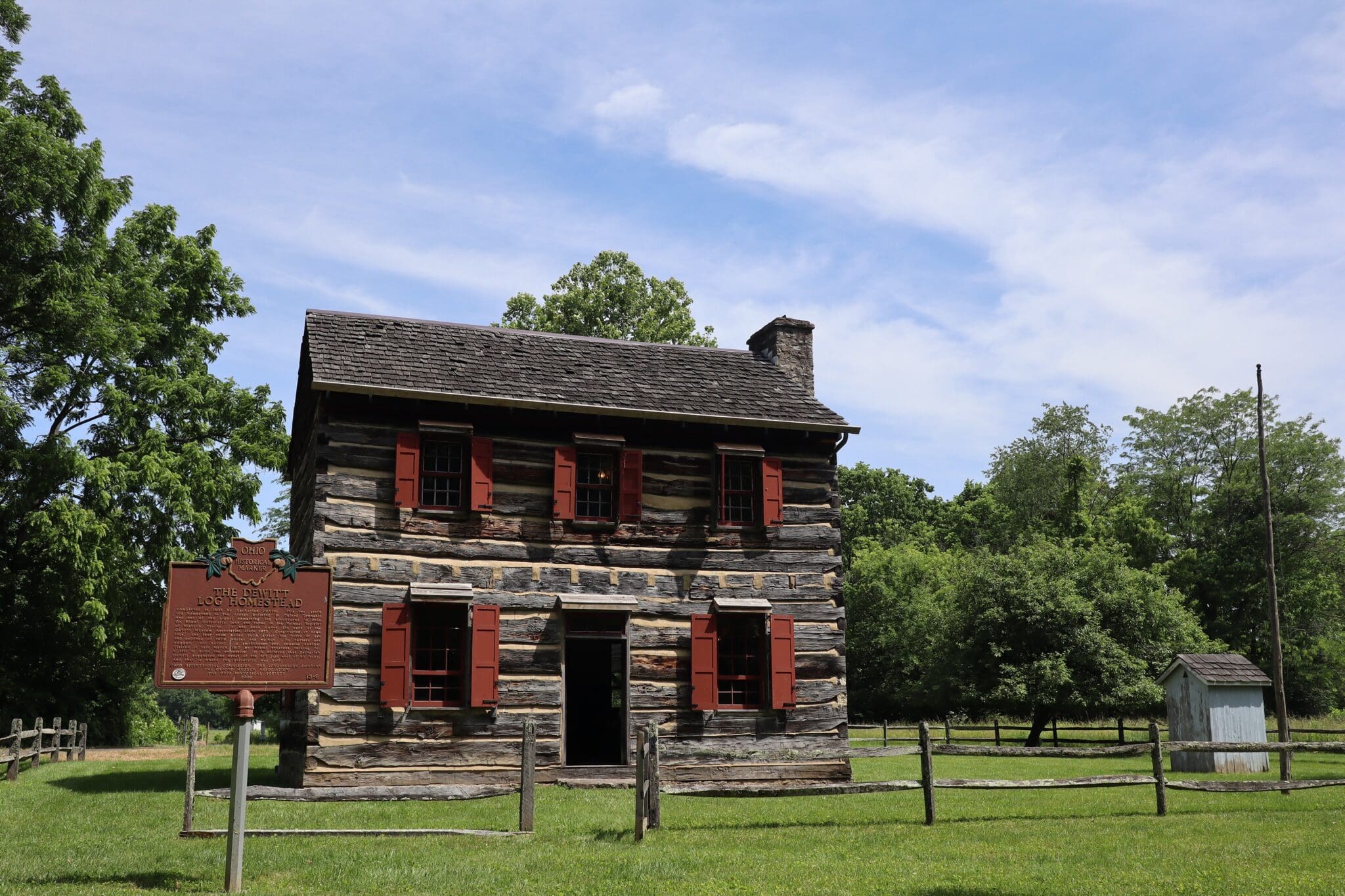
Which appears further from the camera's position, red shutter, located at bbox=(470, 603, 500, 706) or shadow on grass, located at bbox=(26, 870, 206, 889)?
red shutter, located at bbox=(470, 603, 500, 706)

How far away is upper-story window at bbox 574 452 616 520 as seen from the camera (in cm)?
1884

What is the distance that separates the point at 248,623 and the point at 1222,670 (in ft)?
63.8

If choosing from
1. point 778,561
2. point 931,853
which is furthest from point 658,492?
point 931,853

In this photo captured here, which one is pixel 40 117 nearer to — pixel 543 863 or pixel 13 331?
pixel 13 331

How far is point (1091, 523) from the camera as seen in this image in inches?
1981

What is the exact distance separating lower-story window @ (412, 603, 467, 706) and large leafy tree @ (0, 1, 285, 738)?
1082 cm

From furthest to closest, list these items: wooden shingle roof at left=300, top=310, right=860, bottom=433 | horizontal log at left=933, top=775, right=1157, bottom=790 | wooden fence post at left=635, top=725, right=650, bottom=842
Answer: wooden shingle roof at left=300, top=310, right=860, bottom=433 → horizontal log at left=933, top=775, right=1157, bottom=790 → wooden fence post at left=635, top=725, right=650, bottom=842

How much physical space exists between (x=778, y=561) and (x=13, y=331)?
20.2 m

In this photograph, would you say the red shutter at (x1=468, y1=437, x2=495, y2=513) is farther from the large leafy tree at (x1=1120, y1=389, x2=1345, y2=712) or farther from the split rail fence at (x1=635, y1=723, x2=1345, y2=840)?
the large leafy tree at (x1=1120, y1=389, x2=1345, y2=712)

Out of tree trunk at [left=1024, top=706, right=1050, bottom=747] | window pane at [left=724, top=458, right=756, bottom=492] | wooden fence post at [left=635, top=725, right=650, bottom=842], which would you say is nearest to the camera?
wooden fence post at [left=635, top=725, right=650, bottom=842]

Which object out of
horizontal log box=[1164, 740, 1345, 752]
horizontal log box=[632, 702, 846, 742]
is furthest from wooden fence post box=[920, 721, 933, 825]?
horizontal log box=[632, 702, 846, 742]

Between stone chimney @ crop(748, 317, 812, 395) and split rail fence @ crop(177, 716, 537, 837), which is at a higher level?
stone chimney @ crop(748, 317, 812, 395)

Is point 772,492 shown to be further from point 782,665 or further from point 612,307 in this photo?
point 612,307

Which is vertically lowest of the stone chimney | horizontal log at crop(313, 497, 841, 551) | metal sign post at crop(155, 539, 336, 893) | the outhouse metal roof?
the outhouse metal roof
